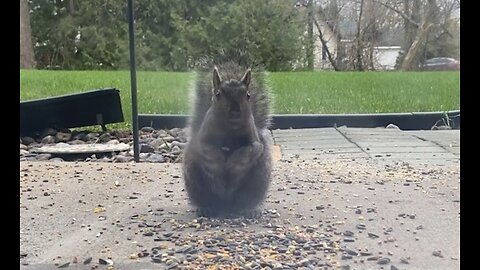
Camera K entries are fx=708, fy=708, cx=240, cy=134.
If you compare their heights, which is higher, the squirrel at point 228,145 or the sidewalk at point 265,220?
the squirrel at point 228,145

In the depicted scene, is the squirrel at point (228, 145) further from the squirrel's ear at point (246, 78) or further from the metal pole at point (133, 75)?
the metal pole at point (133, 75)

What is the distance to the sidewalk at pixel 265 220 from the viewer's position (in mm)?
963

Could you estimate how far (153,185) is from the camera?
1537 mm

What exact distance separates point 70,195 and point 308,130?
119 cm

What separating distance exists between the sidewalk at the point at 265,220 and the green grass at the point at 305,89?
179 millimetres

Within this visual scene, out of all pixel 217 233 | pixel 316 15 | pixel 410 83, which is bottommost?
pixel 217 233

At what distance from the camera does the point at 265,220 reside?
3.93 feet

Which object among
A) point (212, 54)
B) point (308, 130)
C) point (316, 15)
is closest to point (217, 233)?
point (212, 54)

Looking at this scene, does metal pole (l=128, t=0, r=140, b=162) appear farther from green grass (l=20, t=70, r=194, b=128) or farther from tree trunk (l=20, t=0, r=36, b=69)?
tree trunk (l=20, t=0, r=36, b=69)

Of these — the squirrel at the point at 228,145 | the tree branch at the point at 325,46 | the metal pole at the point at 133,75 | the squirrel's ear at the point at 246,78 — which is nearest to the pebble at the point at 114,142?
the metal pole at the point at 133,75

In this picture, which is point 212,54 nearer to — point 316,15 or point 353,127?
point 316,15

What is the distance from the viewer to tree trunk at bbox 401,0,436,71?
1261 mm

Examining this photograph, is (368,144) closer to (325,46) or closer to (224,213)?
(325,46)

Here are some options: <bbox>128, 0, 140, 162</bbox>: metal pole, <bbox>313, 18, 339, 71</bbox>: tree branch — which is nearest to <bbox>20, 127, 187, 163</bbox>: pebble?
<bbox>128, 0, 140, 162</bbox>: metal pole
